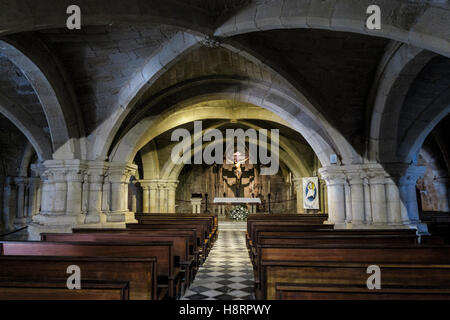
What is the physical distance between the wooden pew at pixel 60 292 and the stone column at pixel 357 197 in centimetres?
629

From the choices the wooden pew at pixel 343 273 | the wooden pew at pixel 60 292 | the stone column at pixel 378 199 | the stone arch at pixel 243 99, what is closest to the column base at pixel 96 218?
the stone arch at pixel 243 99

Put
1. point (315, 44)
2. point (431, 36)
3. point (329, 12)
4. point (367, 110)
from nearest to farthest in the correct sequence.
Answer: point (431, 36)
point (329, 12)
point (315, 44)
point (367, 110)

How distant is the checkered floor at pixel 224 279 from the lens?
429 centimetres

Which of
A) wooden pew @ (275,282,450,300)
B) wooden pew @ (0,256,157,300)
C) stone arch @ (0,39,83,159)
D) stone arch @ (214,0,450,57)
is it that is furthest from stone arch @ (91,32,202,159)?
wooden pew @ (275,282,450,300)

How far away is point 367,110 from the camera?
6852 millimetres

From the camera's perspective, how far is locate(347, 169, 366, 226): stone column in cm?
693

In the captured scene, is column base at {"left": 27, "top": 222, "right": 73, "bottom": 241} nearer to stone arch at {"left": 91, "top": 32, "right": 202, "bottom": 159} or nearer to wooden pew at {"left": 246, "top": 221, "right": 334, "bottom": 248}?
stone arch at {"left": 91, "top": 32, "right": 202, "bottom": 159}

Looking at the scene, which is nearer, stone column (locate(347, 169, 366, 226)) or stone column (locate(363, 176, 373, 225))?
stone column (locate(363, 176, 373, 225))

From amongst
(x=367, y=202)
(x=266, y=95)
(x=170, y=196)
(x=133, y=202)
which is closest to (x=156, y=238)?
(x=367, y=202)

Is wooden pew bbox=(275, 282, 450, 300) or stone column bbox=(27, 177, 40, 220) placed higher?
stone column bbox=(27, 177, 40, 220)

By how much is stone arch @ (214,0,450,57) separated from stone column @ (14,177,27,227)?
10480 mm

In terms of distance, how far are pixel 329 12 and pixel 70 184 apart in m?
6.58
